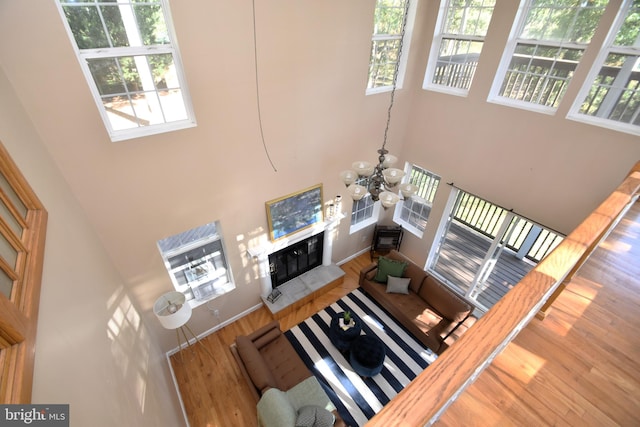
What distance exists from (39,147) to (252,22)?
240 cm

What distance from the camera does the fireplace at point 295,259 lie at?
562cm

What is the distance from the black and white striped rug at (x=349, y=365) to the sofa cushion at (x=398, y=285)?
0.45m

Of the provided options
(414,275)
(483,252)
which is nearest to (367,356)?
(414,275)

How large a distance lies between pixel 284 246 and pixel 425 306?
2.92 metres

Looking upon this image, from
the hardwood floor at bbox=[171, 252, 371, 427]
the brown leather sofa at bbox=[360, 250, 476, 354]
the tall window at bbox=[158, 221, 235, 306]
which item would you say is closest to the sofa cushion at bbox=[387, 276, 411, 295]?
the brown leather sofa at bbox=[360, 250, 476, 354]

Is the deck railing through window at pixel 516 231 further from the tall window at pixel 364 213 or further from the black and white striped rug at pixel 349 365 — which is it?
the black and white striped rug at pixel 349 365

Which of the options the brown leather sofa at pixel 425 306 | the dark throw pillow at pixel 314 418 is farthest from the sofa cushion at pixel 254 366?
the brown leather sofa at pixel 425 306

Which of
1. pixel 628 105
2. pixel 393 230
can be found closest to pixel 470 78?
pixel 628 105

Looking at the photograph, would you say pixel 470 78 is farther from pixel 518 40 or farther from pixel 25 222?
pixel 25 222

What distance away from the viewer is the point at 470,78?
4766mm

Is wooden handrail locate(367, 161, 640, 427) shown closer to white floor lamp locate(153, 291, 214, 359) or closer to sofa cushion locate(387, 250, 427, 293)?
white floor lamp locate(153, 291, 214, 359)

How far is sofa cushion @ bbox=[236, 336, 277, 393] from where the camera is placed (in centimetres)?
387

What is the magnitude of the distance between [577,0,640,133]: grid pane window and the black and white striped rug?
4.25 m

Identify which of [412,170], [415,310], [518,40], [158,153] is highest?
[518,40]
